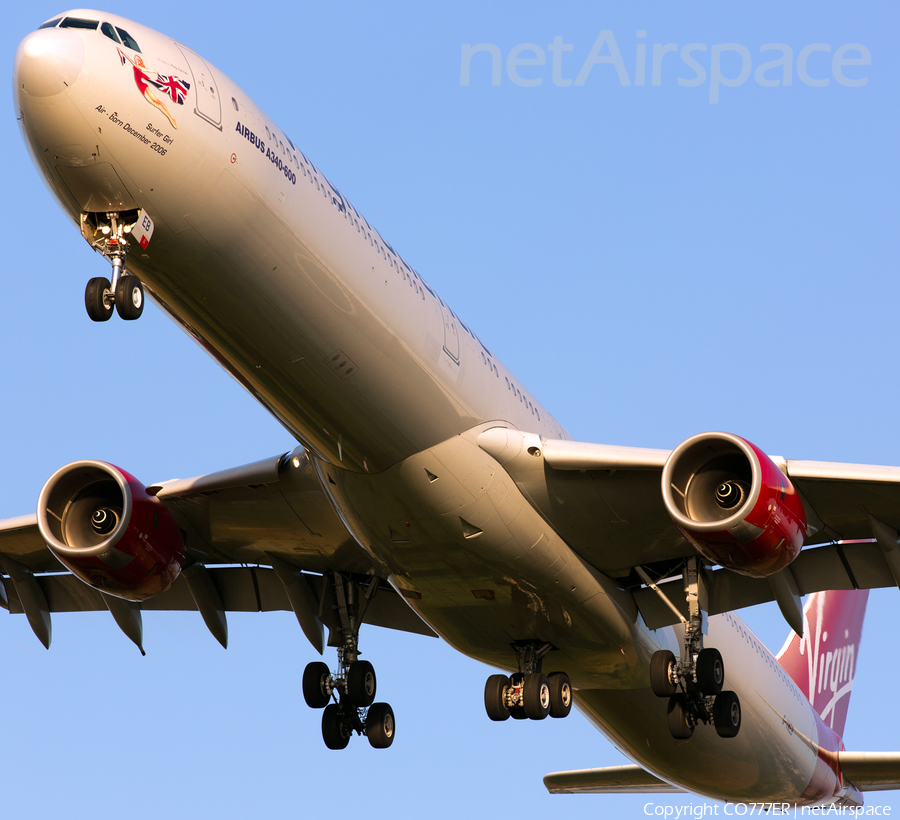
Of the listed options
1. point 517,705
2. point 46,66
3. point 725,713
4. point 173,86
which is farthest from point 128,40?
point 725,713

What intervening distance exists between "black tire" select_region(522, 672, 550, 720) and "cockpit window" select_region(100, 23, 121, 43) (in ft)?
33.7

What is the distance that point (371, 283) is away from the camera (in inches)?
612

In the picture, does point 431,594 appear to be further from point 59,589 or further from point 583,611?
point 59,589

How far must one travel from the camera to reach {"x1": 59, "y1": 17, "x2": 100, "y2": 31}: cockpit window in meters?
13.5

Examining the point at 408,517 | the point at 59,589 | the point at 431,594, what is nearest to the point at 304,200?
the point at 408,517

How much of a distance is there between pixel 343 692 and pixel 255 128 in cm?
909

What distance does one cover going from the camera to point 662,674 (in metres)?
18.3

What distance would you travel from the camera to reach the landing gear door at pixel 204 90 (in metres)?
14.0

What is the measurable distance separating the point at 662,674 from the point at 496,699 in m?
2.42

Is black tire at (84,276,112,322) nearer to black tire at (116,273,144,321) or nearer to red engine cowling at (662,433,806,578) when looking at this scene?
black tire at (116,273,144,321)

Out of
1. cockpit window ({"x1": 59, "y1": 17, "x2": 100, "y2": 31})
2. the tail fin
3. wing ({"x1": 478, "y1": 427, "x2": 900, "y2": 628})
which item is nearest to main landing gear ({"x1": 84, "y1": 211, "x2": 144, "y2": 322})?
cockpit window ({"x1": 59, "y1": 17, "x2": 100, "y2": 31})

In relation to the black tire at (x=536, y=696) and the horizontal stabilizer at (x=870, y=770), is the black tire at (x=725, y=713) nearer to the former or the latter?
the black tire at (x=536, y=696)

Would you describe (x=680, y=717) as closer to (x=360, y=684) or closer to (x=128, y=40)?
(x=360, y=684)

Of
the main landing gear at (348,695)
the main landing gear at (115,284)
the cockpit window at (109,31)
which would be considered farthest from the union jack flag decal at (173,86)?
the main landing gear at (348,695)
